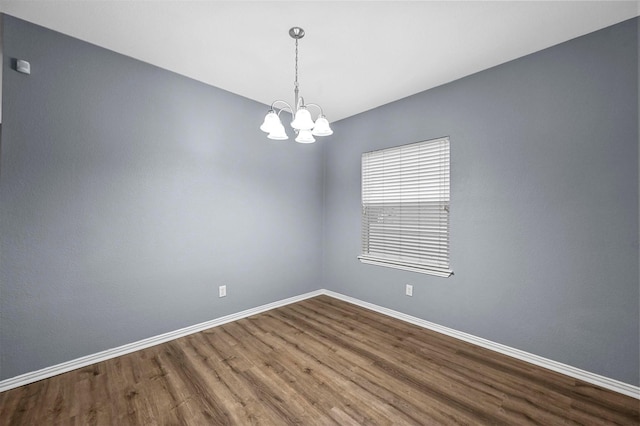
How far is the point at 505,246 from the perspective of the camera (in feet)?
7.65

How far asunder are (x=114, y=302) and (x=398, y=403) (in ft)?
7.83

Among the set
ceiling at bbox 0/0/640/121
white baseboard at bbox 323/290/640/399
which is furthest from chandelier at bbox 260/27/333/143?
white baseboard at bbox 323/290/640/399

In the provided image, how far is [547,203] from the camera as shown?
2119 mm

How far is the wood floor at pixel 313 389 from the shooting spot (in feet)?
5.21

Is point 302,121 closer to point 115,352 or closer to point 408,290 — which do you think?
point 408,290

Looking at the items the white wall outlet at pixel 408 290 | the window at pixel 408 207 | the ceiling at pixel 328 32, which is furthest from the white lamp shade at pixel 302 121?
the white wall outlet at pixel 408 290

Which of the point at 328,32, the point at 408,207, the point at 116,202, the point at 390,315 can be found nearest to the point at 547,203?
the point at 408,207

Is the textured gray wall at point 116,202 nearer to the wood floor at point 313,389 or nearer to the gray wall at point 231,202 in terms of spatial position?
the gray wall at point 231,202

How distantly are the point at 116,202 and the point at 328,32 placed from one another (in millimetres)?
2250

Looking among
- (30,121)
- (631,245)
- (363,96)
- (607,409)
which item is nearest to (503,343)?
(607,409)

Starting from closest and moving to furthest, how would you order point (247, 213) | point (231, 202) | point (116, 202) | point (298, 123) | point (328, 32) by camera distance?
1. point (298, 123)
2. point (328, 32)
3. point (116, 202)
4. point (231, 202)
5. point (247, 213)

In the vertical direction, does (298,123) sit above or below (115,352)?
above

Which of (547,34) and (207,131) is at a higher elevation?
(547,34)

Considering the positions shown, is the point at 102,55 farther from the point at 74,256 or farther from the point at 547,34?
the point at 547,34
